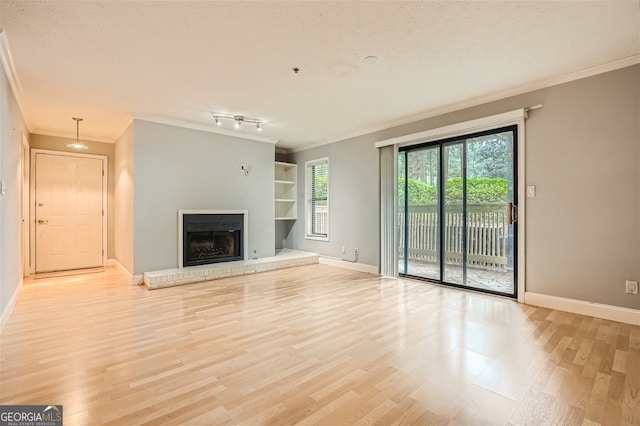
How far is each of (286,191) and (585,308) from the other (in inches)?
221

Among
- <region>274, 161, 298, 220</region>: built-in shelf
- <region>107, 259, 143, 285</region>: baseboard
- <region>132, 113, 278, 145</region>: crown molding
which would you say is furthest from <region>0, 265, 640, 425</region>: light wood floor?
<region>274, 161, 298, 220</region>: built-in shelf

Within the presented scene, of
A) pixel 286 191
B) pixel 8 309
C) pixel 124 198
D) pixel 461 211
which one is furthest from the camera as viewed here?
pixel 286 191

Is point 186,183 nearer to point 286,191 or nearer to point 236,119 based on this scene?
point 236,119

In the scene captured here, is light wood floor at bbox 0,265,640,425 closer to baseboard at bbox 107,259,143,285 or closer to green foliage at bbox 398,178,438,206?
baseboard at bbox 107,259,143,285

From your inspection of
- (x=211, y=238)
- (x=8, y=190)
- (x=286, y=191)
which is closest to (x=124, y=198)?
(x=211, y=238)

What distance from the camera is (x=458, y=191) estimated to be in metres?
4.50

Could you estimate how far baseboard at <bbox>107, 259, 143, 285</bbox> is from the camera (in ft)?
15.5

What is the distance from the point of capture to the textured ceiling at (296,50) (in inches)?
90.2

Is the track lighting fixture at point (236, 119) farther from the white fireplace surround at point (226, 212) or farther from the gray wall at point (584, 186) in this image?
the gray wall at point (584, 186)

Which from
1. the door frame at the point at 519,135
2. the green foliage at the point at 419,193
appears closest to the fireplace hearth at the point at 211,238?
the green foliage at the point at 419,193

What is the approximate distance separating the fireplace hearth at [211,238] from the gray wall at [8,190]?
198cm

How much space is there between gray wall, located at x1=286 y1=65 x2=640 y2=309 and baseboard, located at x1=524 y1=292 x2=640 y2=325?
54 mm

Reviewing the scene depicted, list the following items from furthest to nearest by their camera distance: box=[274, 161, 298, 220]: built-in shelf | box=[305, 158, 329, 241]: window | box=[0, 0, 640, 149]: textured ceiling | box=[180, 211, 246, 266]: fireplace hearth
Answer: box=[274, 161, 298, 220]: built-in shelf
box=[305, 158, 329, 241]: window
box=[180, 211, 246, 266]: fireplace hearth
box=[0, 0, 640, 149]: textured ceiling

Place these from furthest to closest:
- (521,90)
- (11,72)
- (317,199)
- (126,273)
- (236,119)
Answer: (317,199), (126,273), (236,119), (521,90), (11,72)
